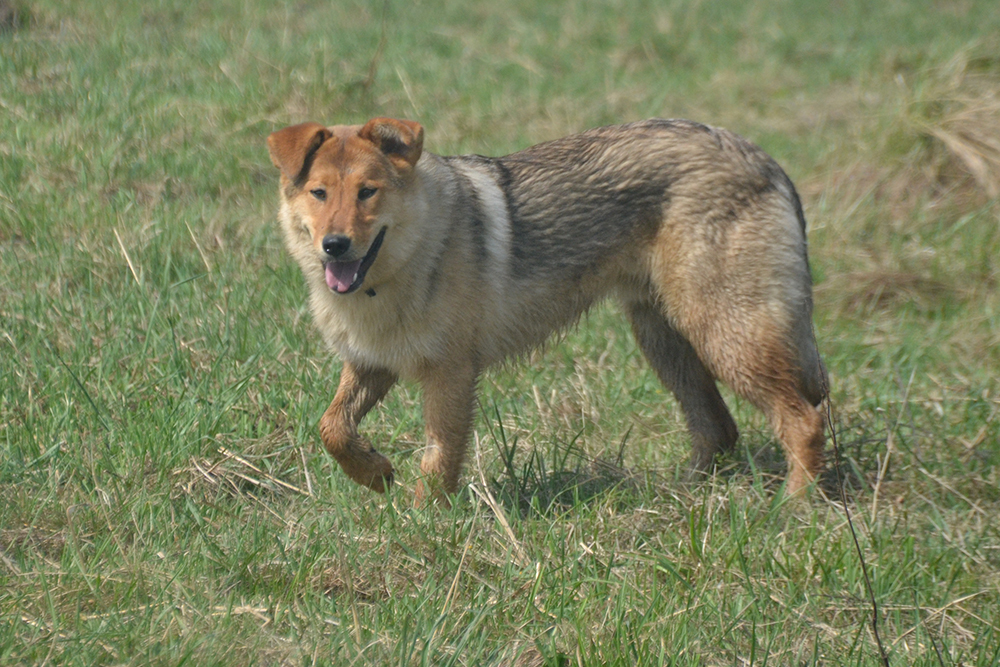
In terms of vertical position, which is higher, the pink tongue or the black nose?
the black nose

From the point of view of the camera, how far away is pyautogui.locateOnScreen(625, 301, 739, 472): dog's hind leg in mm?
5355

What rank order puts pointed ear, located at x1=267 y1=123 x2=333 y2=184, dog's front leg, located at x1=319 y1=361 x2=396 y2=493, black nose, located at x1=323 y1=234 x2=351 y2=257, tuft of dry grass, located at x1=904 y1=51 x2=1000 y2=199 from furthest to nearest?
tuft of dry grass, located at x1=904 y1=51 x2=1000 y2=199
dog's front leg, located at x1=319 y1=361 x2=396 y2=493
pointed ear, located at x1=267 y1=123 x2=333 y2=184
black nose, located at x1=323 y1=234 x2=351 y2=257

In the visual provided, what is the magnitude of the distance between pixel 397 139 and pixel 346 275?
2.06 ft

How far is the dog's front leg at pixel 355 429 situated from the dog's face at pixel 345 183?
1.87 ft

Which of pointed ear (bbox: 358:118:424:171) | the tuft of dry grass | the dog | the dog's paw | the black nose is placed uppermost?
pointed ear (bbox: 358:118:424:171)

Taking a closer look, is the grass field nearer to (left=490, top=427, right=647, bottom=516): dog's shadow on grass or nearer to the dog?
(left=490, top=427, right=647, bottom=516): dog's shadow on grass

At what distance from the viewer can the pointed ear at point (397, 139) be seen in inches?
177

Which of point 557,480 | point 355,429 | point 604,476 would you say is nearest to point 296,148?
point 355,429

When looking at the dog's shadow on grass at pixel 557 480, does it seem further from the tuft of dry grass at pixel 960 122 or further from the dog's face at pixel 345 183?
the tuft of dry grass at pixel 960 122

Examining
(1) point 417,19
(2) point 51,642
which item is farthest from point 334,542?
(1) point 417,19

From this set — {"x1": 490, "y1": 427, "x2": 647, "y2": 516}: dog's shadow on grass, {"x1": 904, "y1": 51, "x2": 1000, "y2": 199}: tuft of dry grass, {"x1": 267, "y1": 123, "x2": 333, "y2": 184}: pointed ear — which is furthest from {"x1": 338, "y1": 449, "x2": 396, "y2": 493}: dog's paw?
{"x1": 904, "y1": 51, "x2": 1000, "y2": 199}: tuft of dry grass

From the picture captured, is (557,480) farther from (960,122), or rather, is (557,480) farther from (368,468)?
(960,122)

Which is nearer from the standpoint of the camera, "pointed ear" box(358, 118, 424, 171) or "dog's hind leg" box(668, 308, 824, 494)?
"pointed ear" box(358, 118, 424, 171)

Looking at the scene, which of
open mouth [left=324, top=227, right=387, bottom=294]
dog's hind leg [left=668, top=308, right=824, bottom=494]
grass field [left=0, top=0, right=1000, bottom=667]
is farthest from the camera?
dog's hind leg [left=668, top=308, right=824, bottom=494]
